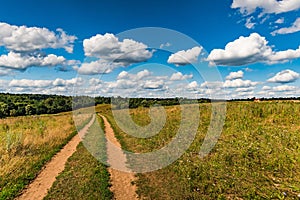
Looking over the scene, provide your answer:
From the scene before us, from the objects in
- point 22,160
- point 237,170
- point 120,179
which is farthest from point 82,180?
point 237,170

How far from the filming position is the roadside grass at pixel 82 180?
793 centimetres

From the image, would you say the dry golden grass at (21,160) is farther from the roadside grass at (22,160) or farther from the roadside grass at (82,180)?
the roadside grass at (82,180)

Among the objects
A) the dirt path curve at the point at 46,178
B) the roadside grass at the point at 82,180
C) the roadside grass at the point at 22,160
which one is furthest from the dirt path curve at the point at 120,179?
the roadside grass at the point at 22,160

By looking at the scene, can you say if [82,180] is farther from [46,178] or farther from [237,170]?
[237,170]

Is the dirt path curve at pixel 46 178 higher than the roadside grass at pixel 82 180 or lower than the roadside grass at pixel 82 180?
lower

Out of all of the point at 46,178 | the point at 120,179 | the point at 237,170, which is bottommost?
the point at 46,178

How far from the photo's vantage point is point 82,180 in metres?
9.26

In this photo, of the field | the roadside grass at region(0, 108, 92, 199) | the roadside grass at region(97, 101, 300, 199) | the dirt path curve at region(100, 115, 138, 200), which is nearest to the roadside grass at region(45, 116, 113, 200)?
the field

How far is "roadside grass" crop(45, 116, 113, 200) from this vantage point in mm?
7934

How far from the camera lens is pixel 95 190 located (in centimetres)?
821

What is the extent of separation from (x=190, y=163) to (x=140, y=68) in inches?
302

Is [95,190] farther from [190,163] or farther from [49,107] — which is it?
[49,107]

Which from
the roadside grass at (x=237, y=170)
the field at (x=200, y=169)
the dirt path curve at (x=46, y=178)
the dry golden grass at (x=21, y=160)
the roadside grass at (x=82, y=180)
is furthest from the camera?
the dry golden grass at (x=21, y=160)

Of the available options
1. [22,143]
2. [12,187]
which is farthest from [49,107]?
[12,187]
